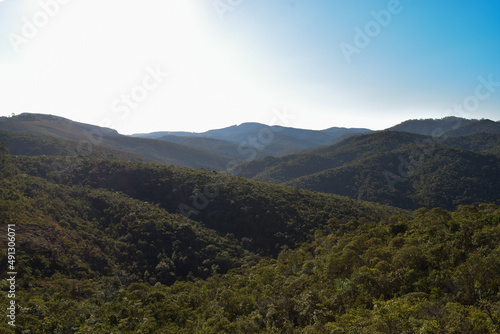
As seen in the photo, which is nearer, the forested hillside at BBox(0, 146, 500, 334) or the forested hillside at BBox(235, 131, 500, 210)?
the forested hillside at BBox(0, 146, 500, 334)

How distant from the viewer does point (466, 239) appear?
1842cm

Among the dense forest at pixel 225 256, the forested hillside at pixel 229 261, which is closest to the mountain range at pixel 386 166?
the dense forest at pixel 225 256

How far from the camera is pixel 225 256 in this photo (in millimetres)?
43750

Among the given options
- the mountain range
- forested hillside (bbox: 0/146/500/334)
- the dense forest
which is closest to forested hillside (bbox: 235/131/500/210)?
the mountain range

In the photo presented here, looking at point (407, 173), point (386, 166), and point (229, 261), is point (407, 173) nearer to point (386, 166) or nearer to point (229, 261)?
point (386, 166)

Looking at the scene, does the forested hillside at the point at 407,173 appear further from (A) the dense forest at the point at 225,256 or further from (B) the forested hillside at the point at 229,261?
(B) the forested hillside at the point at 229,261

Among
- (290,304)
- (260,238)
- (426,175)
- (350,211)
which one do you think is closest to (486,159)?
(426,175)

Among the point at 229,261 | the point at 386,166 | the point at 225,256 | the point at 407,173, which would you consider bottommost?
the point at 229,261

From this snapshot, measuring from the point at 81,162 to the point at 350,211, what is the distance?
2911 inches

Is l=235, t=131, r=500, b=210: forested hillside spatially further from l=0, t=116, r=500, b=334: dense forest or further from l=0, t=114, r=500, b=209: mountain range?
l=0, t=116, r=500, b=334: dense forest

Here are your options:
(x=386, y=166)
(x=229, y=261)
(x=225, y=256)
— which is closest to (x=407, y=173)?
(x=386, y=166)

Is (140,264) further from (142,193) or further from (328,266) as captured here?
(328,266)

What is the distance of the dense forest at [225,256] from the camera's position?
14078mm

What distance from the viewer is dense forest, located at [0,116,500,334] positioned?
14078mm
